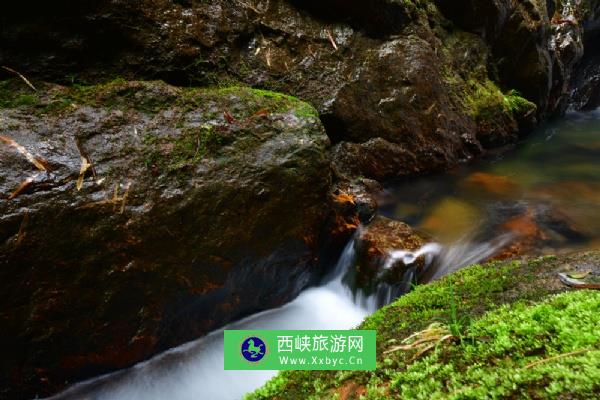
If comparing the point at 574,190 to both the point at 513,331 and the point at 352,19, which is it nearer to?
the point at 352,19

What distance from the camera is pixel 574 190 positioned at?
595cm

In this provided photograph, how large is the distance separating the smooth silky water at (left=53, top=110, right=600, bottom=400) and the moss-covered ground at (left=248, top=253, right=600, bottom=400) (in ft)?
4.96

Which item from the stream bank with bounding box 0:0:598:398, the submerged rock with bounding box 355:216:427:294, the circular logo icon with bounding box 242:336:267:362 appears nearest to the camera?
the circular logo icon with bounding box 242:336:267:362

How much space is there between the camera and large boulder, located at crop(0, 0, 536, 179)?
13.0ft

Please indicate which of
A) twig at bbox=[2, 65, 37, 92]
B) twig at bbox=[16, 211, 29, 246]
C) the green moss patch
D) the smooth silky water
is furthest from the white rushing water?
twig at bbox=[2, 65, 37, 92]

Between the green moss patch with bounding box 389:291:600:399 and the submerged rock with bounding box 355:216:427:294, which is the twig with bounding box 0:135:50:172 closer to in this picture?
the green moss patch with bounding box 389:291:600:399

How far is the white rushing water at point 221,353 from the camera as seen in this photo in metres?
3.41

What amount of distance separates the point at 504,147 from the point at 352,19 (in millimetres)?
4719

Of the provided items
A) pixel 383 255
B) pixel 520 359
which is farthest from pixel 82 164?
pixel 520 359

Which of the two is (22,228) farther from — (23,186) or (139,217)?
(139,217)

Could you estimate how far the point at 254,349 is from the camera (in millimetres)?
2520

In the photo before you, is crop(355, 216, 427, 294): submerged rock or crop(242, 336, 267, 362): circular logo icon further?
crop(355, 216, 427, 294): submerged rock

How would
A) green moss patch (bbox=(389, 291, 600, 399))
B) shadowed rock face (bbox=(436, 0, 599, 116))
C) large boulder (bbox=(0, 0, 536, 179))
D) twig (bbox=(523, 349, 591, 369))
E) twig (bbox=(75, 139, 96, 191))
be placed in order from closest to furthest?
green moss patch (bbox=(389, 291, 600, 399))
twig (bbox=(523, 349, 591, 369))
twig (bbox=(75, 139, 96, 191))
large boulder (bbox=(0, 0, 536, 179))
shadowed rock face (bbox=(436, 0, 599, 116))

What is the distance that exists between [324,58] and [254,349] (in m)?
4.51
